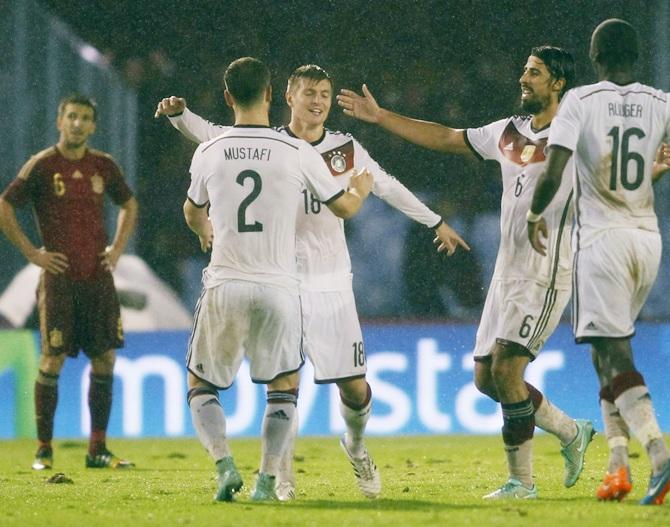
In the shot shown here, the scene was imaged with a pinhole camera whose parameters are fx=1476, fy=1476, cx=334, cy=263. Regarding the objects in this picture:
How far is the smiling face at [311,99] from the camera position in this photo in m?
6.94

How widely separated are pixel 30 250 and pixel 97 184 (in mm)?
577

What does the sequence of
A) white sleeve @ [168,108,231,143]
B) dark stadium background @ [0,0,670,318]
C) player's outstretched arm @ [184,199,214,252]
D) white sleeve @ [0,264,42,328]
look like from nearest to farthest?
player's outstretched arm @ [184,199,214,252] < white sleeve @ [168,108,231,143] < white sleeve @ [0,264,42,328] < dark stadium background @ [0,0,670,318]

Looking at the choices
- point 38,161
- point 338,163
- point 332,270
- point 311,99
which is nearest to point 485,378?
point 332,270

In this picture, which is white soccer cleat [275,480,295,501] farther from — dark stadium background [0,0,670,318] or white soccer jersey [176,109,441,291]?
dark stadium background [0,0,670,318]

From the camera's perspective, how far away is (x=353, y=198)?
617cm

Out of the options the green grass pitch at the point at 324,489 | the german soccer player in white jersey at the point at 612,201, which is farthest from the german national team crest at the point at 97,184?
the german soccer player in white jersey at the point at 612,201

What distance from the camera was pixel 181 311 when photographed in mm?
13773

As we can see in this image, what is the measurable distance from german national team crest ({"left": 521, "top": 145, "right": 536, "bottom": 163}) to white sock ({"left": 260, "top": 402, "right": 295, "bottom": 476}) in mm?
1602

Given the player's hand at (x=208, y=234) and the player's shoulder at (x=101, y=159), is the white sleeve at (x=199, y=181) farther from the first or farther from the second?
the player's shoulder at (x=101, y=159)

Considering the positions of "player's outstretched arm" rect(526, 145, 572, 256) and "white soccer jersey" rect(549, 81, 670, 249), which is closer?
"player's outstretched arm" rect(526, 145, 572, 256)

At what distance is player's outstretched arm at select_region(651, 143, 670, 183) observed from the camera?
21.7 feet

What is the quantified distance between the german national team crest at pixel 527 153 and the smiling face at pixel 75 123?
3232 mm

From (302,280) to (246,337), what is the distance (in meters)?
0.88

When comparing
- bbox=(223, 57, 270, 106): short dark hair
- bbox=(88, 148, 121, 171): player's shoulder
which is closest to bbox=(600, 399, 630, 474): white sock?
bbox=(223, 57, 270, 106): short dark hair
